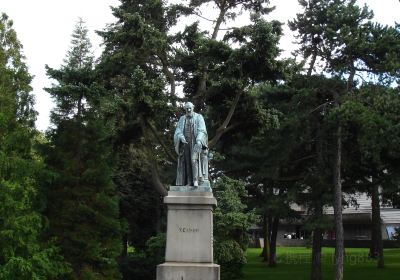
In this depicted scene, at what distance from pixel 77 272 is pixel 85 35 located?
23.1 meters

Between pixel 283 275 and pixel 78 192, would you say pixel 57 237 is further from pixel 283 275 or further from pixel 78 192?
pixel 283 275

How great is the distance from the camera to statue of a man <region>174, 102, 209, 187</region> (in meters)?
12.2

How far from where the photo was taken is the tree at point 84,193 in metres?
18.3

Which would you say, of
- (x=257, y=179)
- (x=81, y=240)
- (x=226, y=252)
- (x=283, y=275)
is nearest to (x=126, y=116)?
(x=81, y=240)

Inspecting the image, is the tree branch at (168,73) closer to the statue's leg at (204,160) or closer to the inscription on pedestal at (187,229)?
the statue's leg at (204,160)

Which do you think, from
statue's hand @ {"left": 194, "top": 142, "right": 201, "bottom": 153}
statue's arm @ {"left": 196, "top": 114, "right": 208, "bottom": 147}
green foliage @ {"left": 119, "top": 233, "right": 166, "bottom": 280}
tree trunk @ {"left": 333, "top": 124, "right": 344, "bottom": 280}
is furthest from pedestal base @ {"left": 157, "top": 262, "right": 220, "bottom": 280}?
tree trunk @ {"left": 333, "top": 124, "right": 344, "bottom": 280}

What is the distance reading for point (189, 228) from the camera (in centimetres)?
1189

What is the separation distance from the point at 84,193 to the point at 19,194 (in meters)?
2.96

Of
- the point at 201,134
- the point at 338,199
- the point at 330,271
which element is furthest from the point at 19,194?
the point at 330,271

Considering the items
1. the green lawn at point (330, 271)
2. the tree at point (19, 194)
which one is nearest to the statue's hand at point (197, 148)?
the tree at point (19, 194)

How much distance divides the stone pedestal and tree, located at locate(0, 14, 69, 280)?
221 inches

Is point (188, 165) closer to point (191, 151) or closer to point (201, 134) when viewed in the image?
point (191, 151)

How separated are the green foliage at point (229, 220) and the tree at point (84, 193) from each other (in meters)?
4.25

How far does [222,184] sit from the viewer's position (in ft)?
72.6
